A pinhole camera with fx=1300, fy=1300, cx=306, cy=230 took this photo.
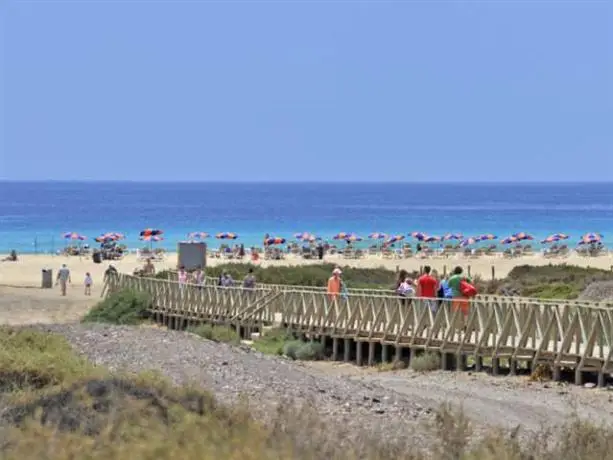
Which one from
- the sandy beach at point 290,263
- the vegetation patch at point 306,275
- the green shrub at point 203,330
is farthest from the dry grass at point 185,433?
the sandy beach at point 290,263

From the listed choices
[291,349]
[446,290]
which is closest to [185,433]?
[446,290]

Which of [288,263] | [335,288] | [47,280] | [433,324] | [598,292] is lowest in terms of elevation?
[288,263]

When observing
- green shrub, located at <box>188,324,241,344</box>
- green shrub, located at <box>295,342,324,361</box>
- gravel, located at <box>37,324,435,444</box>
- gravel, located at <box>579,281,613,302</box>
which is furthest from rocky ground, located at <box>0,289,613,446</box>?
gravel, located at <box>579,281,613,302</box>

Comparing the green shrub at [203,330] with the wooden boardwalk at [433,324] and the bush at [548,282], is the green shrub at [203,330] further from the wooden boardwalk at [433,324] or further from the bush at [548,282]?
the bush at [548,282]

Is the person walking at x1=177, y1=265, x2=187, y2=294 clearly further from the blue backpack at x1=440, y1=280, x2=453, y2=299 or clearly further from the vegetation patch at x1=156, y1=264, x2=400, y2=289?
the blue backpack at x1=440, y1=280, x2=453, y2=299

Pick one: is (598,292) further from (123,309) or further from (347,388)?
(347,388)

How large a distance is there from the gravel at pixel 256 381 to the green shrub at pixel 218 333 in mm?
5105

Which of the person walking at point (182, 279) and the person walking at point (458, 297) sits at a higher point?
the person walking at point (458, 297)

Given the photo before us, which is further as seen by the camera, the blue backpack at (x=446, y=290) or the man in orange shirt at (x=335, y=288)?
the man in orange shirt at (x=335, y=288)

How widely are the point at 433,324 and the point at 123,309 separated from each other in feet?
44.3

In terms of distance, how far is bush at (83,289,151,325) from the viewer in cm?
3309

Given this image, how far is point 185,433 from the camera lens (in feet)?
29.9

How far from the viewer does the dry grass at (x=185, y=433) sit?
8648 mm

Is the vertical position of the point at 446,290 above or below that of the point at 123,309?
above
